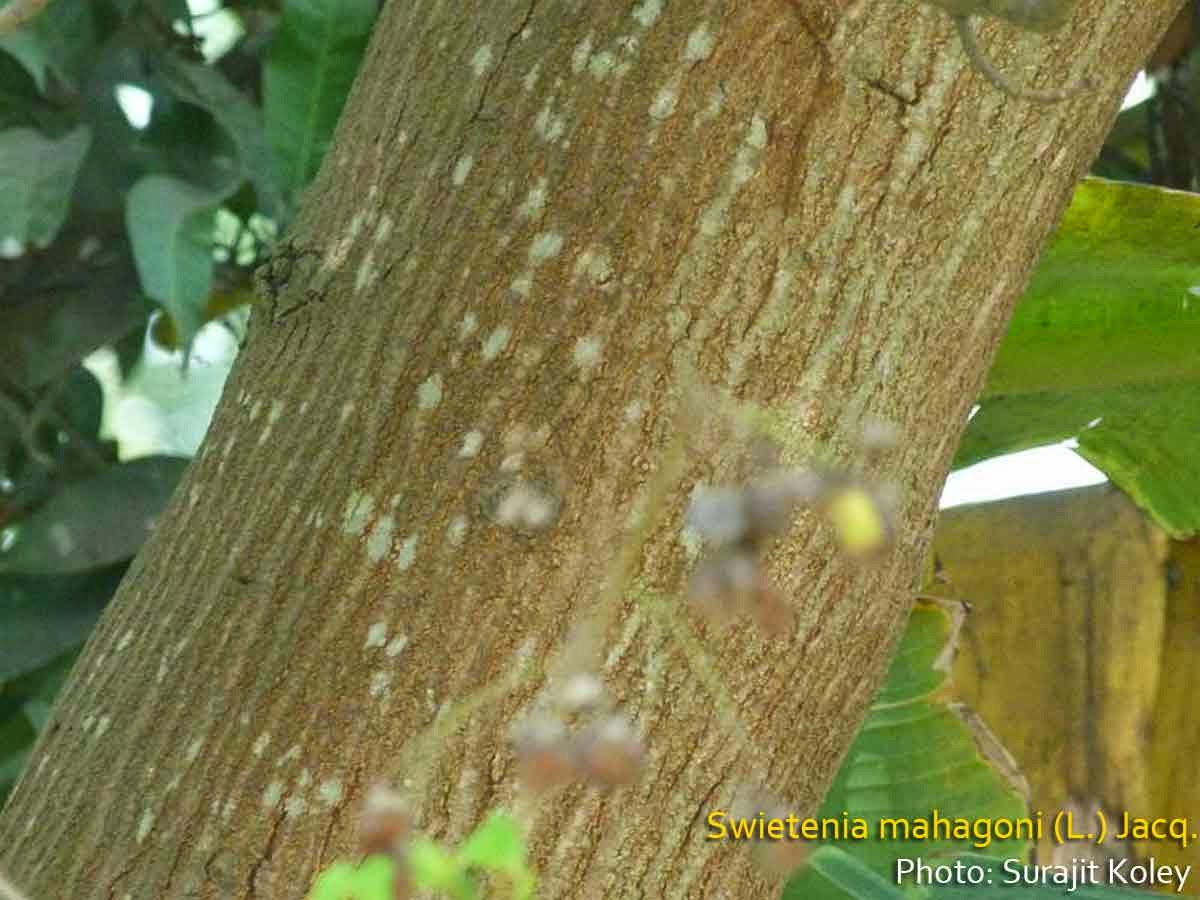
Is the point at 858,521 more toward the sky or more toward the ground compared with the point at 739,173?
more toward the ground

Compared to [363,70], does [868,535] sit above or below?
below

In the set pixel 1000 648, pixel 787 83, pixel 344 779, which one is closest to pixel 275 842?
pixel 344 779

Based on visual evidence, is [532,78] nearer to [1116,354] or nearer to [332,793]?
[332,793]

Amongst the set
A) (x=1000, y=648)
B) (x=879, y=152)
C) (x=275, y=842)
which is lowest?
(x=1000, y=648)

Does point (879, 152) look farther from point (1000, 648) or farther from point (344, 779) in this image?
point (1000, 648)

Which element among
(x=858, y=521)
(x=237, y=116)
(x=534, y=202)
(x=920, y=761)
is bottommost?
(x=920, y=761)

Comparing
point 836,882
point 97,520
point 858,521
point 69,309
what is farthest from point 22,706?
point 858,521
